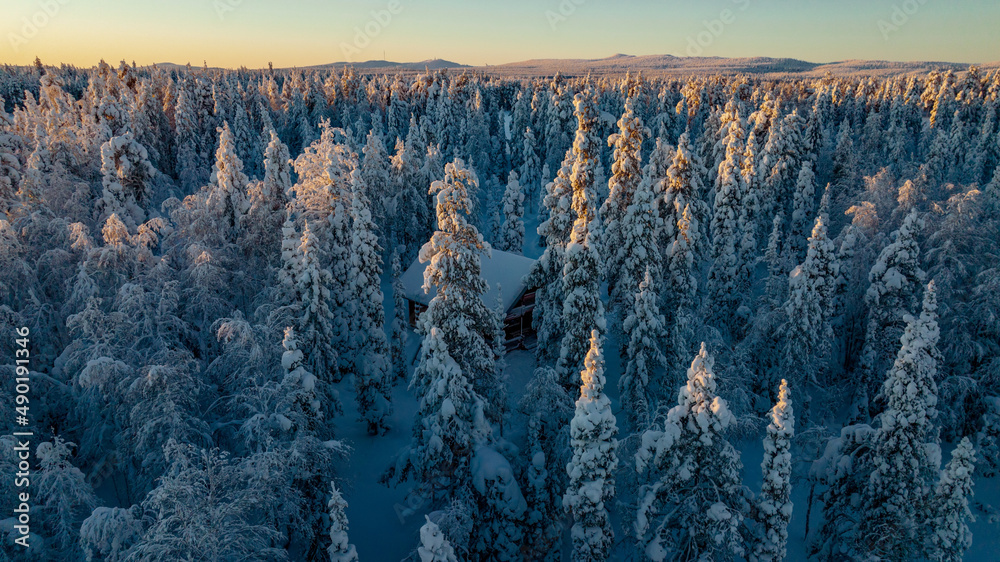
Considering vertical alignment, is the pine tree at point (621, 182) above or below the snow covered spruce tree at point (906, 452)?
above

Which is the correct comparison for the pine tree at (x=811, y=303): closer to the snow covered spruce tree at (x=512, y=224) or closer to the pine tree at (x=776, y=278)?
the pine tree at (x=776, y=278)

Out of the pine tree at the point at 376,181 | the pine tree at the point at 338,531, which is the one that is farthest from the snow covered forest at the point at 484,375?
the pine tree at the point at 376,181

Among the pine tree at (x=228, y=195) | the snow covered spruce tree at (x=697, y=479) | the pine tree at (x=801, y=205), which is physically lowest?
the snow covered spruce tree at (x=697, y=479)

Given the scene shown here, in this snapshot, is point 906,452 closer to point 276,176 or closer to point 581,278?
point 581,278

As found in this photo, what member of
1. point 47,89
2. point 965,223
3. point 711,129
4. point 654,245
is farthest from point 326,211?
point 47,89

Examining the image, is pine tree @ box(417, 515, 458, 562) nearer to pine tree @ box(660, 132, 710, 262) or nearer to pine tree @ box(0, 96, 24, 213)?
pine tree @ box(660, 132, 710, 262)

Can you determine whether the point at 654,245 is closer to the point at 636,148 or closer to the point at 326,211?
the point at 636,148

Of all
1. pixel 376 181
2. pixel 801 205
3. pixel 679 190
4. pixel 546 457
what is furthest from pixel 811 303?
pixel 376 181
